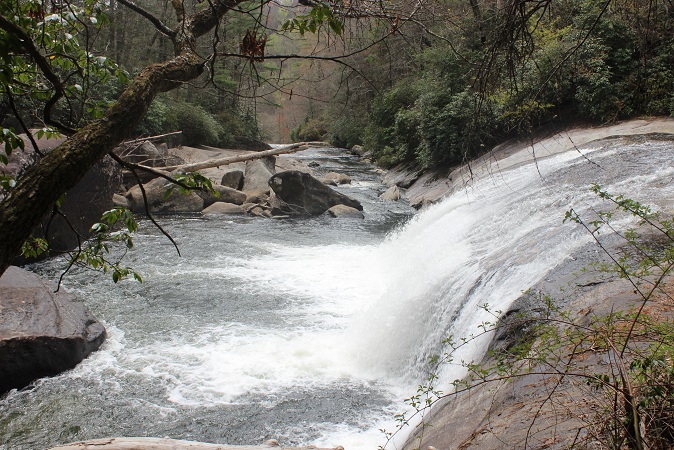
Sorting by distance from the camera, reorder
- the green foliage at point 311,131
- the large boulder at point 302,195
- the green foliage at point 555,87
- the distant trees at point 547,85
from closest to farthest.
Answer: the distant trees at point 547,85 → the green foliage at point 555,87 → the large boulder at point 302,195 → the green foliage at point 311,131

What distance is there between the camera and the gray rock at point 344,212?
50.6 ft

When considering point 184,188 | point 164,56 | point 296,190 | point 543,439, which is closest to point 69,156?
point 184,188

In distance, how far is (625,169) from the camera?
854 cm

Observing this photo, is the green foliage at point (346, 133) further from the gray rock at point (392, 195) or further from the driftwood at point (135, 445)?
the driftwood at point (135, 445)

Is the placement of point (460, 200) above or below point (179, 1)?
below

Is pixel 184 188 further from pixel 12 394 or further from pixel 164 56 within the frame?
pixel 164 56

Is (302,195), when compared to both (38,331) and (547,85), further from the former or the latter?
(547,85)

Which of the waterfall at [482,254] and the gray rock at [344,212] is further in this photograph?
the gray rock at [344,212]

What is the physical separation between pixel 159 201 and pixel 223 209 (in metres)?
1.72

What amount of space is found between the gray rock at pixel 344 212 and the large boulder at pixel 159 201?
375 centimetres

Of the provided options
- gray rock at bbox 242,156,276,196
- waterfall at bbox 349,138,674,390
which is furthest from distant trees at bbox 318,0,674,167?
gray rock at bbox 242,156,276,196

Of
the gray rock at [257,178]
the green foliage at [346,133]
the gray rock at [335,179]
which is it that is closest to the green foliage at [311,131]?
the green foliage at [346,133]

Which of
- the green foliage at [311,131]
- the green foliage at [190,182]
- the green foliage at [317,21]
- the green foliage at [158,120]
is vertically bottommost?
the green foliage at [311,131]

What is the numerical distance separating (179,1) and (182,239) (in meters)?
9.95
